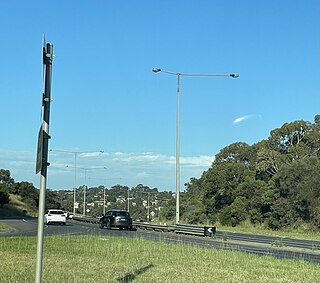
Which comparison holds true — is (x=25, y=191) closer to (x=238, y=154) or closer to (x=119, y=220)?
(x=238, y=154)

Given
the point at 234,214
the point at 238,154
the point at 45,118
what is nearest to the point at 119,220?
the point at 234,214

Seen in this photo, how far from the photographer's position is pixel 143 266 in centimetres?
1388

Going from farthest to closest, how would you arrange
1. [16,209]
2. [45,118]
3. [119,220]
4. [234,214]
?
[16,209], [234,214], [119,220], [45,118]

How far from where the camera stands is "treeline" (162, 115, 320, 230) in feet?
152

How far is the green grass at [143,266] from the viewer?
38.7ft

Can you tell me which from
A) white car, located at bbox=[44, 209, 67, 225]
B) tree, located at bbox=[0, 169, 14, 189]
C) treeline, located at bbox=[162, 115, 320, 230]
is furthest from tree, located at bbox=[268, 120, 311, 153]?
tree, located at bbox=[0, 169, 14, 189]

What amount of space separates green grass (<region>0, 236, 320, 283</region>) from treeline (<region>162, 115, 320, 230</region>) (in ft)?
95.7

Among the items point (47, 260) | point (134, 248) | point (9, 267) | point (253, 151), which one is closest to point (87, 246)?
point (134, 248)

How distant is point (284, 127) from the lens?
6394 cm

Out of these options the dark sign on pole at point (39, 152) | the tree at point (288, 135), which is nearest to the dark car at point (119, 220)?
the tree at point (288, 135)

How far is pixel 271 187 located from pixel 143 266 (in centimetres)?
4112

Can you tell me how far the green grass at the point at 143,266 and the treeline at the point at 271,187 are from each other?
29.2 metres

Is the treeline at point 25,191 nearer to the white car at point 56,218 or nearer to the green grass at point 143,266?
the white car at point 56,218

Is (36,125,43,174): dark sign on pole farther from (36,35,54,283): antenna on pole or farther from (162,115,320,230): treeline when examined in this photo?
(162,115,320,230): treeline
